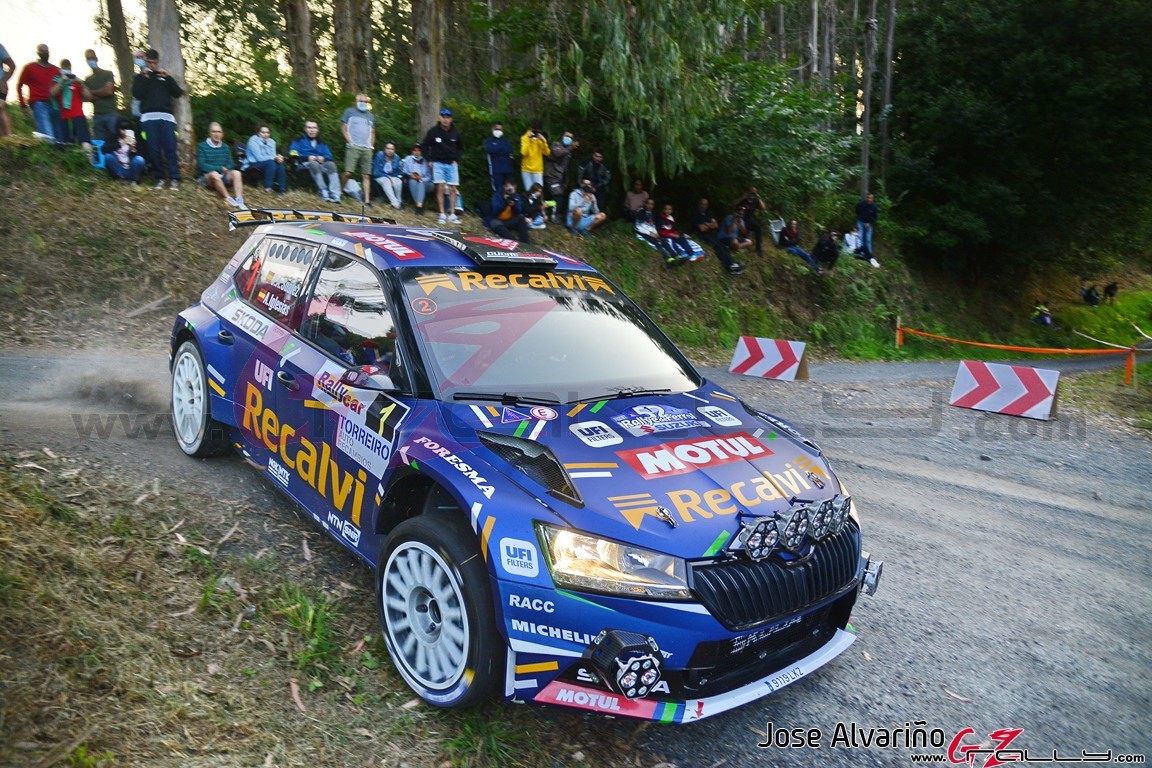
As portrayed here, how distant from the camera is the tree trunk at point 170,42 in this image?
13344 mm

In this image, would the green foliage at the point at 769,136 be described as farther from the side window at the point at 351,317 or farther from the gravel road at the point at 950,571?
the side window at the point at 351,317

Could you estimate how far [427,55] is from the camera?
16156 mm

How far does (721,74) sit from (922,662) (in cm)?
1536

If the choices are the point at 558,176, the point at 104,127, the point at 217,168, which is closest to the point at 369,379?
the point at 217,168

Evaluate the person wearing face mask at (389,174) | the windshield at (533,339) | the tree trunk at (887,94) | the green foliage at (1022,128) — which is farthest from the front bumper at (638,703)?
the tree trunk at (887,94)

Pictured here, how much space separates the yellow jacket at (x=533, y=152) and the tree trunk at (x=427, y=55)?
84.4 inches

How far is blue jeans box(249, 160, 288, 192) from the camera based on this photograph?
1457cm

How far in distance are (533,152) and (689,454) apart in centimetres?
1358

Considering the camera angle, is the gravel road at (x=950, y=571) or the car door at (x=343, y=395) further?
the car door at (x=343, y=395)

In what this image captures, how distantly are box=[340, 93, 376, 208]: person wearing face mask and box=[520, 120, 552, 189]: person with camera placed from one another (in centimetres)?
307

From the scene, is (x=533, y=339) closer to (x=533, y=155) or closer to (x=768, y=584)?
(x=768, y=584)

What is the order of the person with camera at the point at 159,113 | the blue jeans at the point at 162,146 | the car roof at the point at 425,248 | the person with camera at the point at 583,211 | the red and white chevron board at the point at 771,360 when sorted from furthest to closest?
the person with camera at the point at 583,211 → the blue jeans at the point at 162,146 → the person with camera at the point at 159,113 → the red and white chevron board at the point at 771,360 → the car roof at the point at 425,248

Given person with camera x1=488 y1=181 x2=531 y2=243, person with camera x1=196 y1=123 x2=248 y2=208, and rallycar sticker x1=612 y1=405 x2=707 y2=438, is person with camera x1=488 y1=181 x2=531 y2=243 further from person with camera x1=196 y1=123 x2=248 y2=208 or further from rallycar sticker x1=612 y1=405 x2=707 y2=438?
rallycar sticker x1=612 y1=405 x2=707 y2=438

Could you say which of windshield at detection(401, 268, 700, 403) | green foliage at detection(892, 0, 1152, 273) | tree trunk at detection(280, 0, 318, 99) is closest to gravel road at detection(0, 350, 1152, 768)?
windshield at detection(401, 268, 700, 403)
